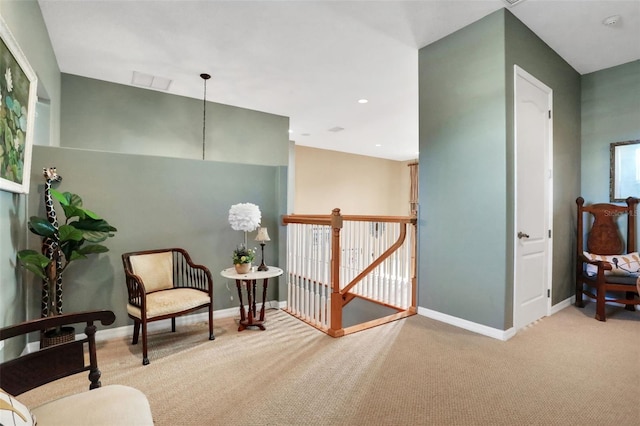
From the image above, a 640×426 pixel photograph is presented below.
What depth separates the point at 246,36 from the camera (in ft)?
10.4

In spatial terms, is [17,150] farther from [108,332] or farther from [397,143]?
[397,143]

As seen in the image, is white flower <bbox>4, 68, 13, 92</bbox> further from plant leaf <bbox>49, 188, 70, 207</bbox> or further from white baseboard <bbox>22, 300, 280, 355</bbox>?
white baseboard <bbox>22, 300, 280, 355</bbox>

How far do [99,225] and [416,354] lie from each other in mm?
2801

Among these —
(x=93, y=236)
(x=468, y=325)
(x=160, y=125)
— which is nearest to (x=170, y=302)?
(x=93, y=236)

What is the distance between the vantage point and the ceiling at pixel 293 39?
2.75 meters

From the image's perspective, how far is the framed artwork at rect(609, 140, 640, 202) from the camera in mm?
3541

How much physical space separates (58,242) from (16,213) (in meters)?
0.34

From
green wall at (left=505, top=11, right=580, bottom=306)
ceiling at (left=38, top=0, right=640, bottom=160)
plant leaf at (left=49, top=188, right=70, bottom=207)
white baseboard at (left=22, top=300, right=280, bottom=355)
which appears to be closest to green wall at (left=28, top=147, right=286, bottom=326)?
white baseboard at (left=22, top=300, right=280, bottom=355)

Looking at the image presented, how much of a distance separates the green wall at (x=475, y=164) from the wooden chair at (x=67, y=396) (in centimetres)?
272

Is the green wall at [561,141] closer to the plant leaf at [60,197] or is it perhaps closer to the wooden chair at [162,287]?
the wooden chair at [162,287]

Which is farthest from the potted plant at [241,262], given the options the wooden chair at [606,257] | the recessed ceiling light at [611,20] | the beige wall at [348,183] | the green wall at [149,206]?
the beige wall at [348,183]

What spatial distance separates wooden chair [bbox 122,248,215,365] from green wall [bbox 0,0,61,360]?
705 millimetres

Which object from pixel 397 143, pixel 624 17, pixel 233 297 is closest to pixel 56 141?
pixel 233 297

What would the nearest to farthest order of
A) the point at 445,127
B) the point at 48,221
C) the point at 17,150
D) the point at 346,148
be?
1. the point at 17,150
2. the point at 48,221
3. the point at 445,127
4. the point at 346,148
